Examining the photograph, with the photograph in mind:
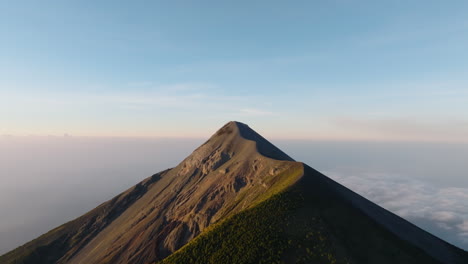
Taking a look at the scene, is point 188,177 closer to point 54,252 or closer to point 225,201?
point 225,201

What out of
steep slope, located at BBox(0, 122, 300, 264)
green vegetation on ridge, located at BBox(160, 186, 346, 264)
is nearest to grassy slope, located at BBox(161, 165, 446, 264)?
green vegetation on ridge, located at BBox(160, 186, 346, 264)

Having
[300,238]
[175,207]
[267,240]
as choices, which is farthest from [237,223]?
[175,207]

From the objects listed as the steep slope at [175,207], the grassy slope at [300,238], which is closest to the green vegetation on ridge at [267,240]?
the grassy slope at [300,238]

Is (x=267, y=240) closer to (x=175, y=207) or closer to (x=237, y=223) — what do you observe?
(x=237, y=223)

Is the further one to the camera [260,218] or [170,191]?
[170,191]

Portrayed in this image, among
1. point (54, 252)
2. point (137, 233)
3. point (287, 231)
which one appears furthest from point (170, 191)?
point (287, 231)

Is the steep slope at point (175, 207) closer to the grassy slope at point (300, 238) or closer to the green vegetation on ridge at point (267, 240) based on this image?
the green vegetation on ridge at point (267, 240)
